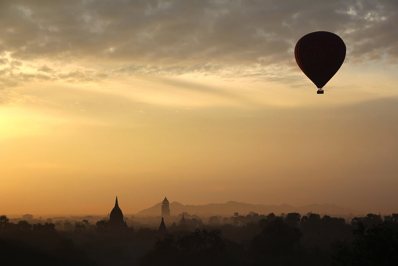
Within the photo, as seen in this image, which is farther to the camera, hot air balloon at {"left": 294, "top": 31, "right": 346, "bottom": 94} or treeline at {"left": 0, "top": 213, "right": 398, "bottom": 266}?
hot air balloon at {"left": 294, "top": 31, "right": 346, "bottom": 94}

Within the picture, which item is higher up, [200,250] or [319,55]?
[319,55]

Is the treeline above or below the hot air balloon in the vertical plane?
below

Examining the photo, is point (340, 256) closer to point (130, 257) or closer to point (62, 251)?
point (62, 251)

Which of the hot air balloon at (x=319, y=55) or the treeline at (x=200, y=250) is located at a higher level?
the hot air balloon at (x=319, y=55)

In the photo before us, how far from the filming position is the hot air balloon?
196ft

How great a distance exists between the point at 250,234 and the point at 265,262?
8271 centimetres

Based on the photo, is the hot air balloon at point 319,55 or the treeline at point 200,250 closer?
the treeline at point 200,250

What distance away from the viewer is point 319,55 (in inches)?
2351

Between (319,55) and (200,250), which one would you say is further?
(200,250)

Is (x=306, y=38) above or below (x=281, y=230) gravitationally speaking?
above

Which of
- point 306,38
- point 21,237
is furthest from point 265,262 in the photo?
point 21,237

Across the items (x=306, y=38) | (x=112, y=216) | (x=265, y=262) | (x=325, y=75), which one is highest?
(x=306, y=38)

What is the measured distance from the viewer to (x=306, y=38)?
198 ft

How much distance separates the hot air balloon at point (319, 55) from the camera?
5969cm
